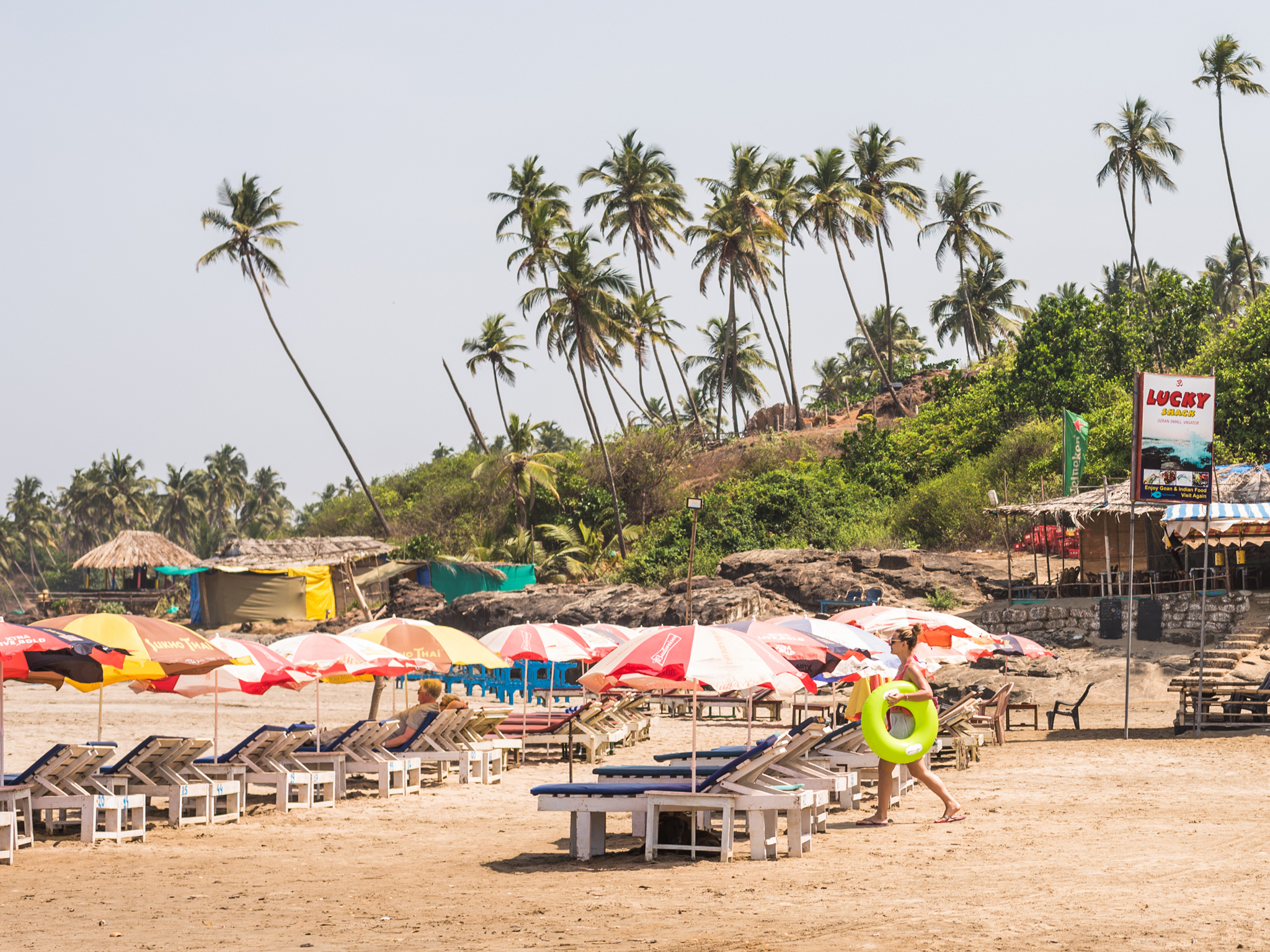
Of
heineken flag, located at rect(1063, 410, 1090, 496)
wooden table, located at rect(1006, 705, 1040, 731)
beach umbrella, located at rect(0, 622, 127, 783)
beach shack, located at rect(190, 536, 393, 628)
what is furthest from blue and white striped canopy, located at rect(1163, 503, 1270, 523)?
beach shack, located at rect(190, 536, 393, 628)

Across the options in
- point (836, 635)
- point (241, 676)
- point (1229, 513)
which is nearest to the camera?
point (241, 676)

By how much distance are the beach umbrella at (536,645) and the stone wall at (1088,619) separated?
1334 centimetres

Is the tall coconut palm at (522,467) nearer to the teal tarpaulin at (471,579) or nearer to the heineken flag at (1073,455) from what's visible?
the teal tarpaulin at (471,579)

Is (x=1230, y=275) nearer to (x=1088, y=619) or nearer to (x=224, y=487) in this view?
(x=1088, y=619)

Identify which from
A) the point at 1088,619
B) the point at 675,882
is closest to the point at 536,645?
the point at 675,882

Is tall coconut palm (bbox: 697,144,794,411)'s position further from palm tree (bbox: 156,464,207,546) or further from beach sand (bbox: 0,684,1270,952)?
palm tree (bbox: 156,464,207,546)

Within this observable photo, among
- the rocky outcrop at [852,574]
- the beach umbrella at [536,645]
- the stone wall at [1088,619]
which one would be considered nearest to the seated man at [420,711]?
the beach umbrella at [536,645]

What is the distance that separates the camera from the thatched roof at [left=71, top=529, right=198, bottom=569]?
51.1 meters

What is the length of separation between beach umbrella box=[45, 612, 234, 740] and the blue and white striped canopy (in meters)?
17.2

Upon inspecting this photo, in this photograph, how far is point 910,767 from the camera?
10.3 metres

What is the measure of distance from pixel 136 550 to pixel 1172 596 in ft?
134

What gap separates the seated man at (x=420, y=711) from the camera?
1364 cm

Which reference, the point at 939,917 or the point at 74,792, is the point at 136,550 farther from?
the point at 939,917

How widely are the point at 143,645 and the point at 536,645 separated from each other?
244 inches
